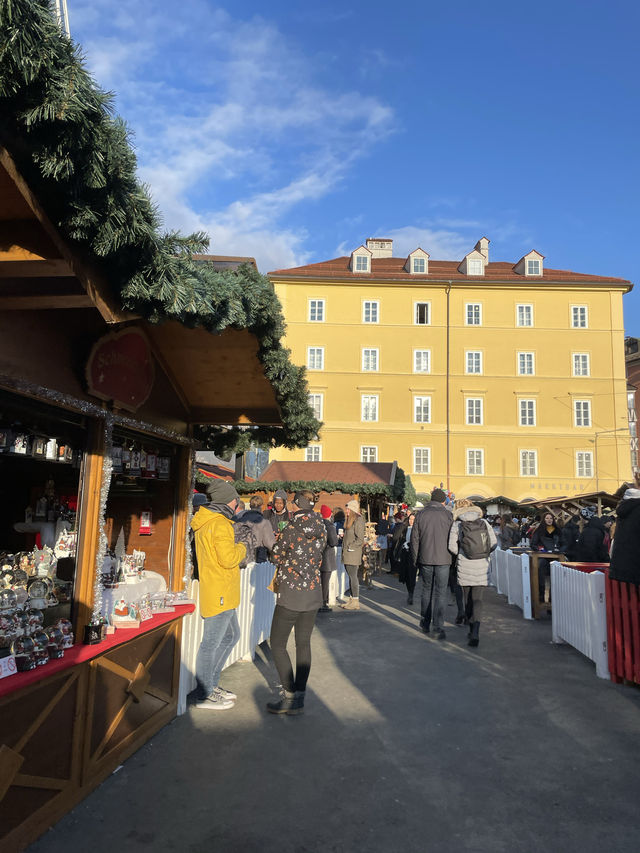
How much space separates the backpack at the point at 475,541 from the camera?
730 centimetres

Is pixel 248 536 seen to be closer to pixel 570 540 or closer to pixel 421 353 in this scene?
pixel 570 540

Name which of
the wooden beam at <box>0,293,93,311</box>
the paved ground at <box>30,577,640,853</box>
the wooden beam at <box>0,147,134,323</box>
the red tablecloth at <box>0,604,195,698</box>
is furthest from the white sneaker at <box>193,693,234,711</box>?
the wooden beam at <box>0,293,93,311</box>

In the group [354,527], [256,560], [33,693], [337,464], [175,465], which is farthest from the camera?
[337,464]

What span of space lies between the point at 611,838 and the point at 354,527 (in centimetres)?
725

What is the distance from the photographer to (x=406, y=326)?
123ft

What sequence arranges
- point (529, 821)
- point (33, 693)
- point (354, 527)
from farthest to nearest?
point (354, 527) → point (529, 821) → point (33, 693)

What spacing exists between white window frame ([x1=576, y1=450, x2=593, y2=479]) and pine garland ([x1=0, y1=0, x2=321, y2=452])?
35850 mm

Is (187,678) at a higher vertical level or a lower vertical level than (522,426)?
lower

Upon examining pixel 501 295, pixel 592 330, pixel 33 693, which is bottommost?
pixel 33 693

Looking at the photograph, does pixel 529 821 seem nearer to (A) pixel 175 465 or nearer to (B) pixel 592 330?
(A) pixel 175 465

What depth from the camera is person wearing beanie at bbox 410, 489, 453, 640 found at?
759 centimetres

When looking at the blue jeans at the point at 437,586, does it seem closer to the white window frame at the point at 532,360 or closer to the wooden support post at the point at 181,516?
the wooden support post at the point at 181,516

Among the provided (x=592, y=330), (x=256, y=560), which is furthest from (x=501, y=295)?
(x=256, y=560)

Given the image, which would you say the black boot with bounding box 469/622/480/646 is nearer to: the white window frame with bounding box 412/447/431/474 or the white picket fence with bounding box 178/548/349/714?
the white picket fence with bounding box 178/548/349/714
